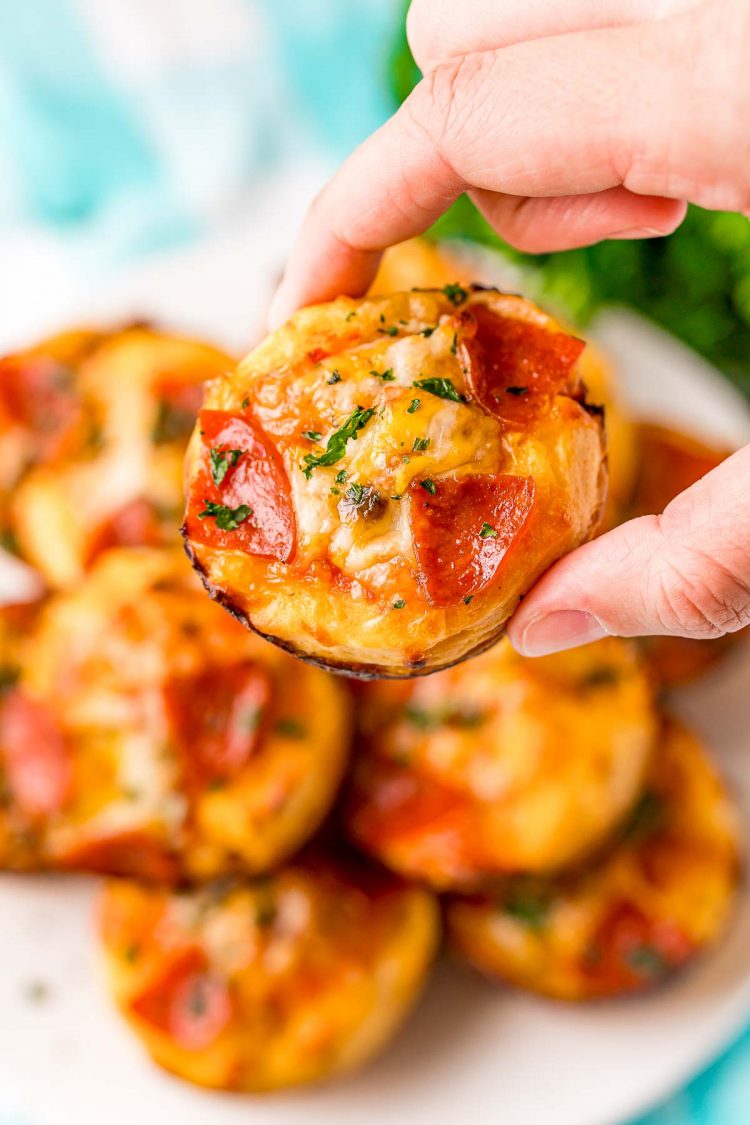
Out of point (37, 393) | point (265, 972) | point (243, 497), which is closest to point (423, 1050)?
point (265, 972)

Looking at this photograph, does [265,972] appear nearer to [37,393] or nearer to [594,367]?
[37,393]

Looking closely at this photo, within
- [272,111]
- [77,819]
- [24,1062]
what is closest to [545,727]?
[77,819]

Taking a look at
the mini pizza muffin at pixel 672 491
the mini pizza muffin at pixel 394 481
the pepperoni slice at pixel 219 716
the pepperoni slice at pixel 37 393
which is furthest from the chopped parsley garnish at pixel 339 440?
the mini pizza muffin at pixel 672 491

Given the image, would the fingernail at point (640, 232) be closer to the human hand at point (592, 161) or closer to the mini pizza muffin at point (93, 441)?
the human hand at point (592, 161)

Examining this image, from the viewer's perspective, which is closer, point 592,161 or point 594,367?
point 592,161

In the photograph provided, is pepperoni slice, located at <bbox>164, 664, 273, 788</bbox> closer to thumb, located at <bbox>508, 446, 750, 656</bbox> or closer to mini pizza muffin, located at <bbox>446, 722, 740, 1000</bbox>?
mini pizza muffin, located at <bbox>446, 722, 740, 1000</bbox>
